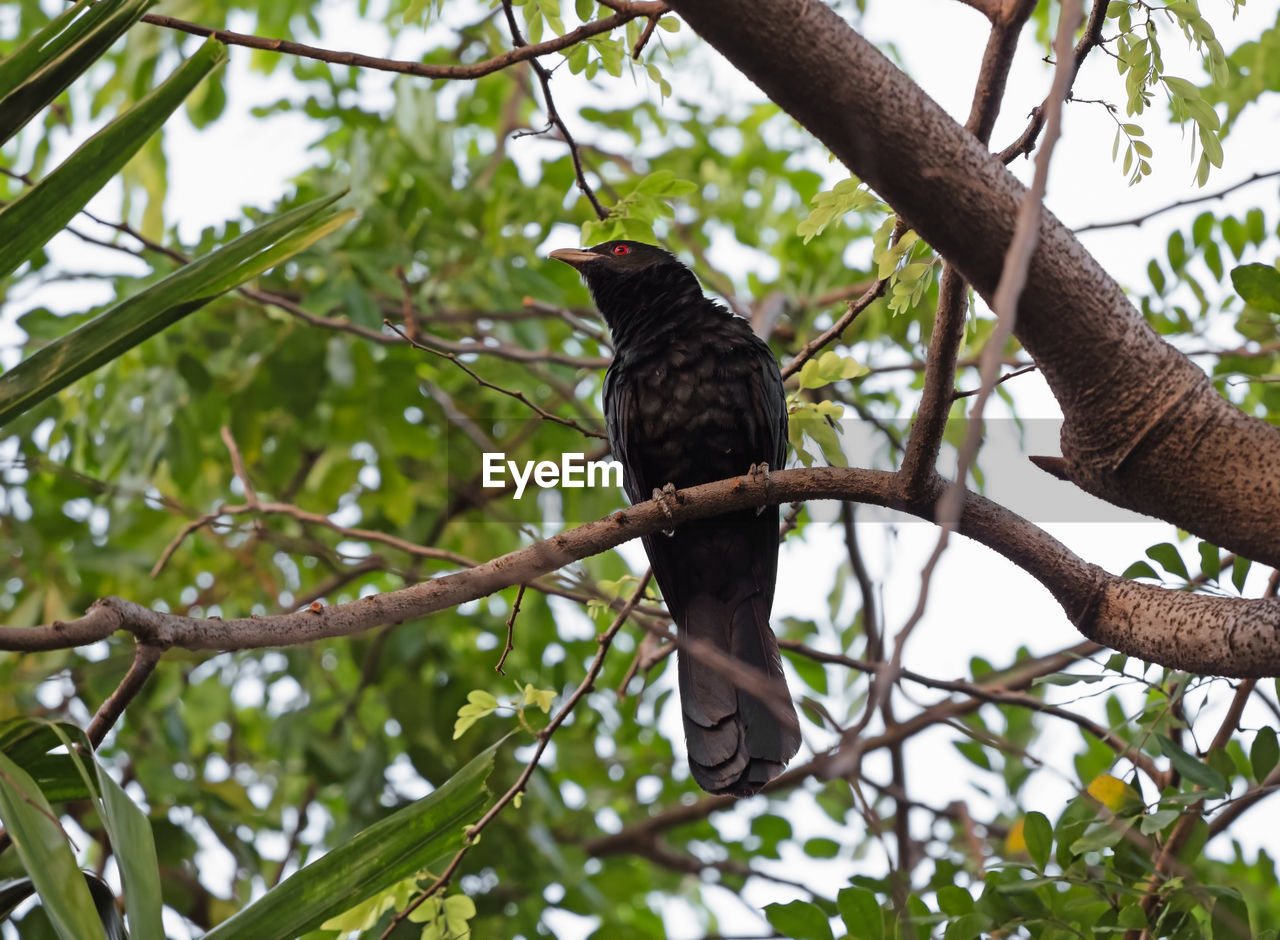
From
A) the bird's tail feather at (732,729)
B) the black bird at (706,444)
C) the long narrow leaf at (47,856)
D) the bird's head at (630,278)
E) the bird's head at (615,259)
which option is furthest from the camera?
the bird's head at (615,259)

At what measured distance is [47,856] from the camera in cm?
154

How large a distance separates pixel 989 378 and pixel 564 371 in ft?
14.4

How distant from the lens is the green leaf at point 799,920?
2240 mm

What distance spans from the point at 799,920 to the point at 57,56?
203 centimetres

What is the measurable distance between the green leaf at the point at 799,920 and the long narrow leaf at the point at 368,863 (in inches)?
25.2

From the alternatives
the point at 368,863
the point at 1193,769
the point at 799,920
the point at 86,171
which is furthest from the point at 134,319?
the point at 1193,769

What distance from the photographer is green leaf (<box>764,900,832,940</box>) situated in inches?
88.2

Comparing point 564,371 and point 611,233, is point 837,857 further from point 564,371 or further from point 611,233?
point 611,233

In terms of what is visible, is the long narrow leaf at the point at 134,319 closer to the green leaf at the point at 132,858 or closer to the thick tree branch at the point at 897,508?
the thick tree branch at the point at 897,508

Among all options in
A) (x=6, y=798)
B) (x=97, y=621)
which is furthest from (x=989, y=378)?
(x=6, y=798)

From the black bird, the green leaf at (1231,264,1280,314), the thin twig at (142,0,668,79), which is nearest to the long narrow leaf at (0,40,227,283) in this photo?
the thin twig at (142,0,668,79)

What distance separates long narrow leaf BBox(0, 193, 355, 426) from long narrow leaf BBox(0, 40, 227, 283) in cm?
18

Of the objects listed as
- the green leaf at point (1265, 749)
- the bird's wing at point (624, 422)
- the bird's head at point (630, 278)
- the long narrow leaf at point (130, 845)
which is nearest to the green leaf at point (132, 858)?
the long narrow leaf at point (130, 845)

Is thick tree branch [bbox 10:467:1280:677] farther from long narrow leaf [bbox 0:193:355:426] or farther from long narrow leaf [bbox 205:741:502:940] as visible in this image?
long narrow leaf [bbox 0:193:355:426]
